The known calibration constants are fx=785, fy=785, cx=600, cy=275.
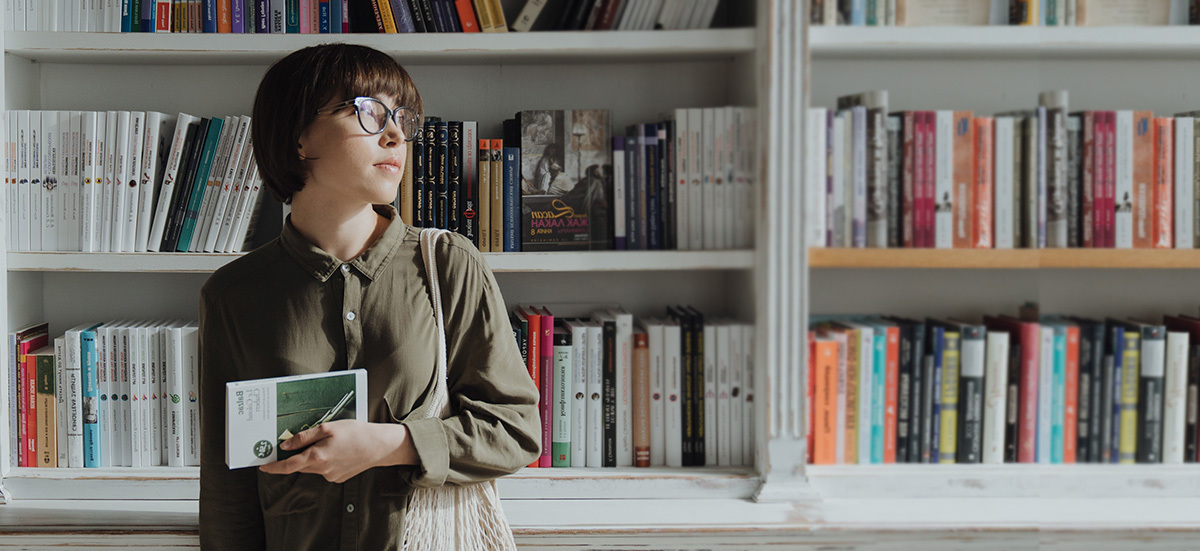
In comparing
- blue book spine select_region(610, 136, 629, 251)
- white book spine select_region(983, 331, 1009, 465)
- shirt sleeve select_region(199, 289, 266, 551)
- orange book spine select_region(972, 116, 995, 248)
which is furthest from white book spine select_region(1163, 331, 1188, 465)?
shirt sleeve select_region(199, 289, 266, 551)

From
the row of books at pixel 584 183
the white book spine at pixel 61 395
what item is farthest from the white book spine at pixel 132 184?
the row of books at pixel 584 183

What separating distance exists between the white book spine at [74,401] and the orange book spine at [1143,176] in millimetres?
1774

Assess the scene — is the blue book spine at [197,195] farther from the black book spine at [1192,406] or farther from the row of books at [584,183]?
the black book spine at [1192,406]

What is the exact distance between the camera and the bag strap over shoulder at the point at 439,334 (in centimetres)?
94

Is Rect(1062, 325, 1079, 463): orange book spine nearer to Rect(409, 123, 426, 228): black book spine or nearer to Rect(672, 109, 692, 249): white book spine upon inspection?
Rect(672, 109, 692, 249): white book spine

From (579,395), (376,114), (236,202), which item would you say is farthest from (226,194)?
(579,395)

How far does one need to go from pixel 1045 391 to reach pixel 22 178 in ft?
5.77

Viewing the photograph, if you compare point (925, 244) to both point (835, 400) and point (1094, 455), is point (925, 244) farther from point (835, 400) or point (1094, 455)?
point (1094, 455)

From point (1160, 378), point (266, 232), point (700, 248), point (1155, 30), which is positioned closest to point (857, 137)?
point (700, 248)

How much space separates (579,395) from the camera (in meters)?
1.42

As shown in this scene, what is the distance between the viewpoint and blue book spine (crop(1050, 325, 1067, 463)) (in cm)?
125

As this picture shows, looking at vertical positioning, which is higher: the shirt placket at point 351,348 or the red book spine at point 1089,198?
the red book spine at point 1089,198

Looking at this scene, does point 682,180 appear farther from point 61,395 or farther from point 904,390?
point 61,395

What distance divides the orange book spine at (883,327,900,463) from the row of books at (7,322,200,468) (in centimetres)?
119
